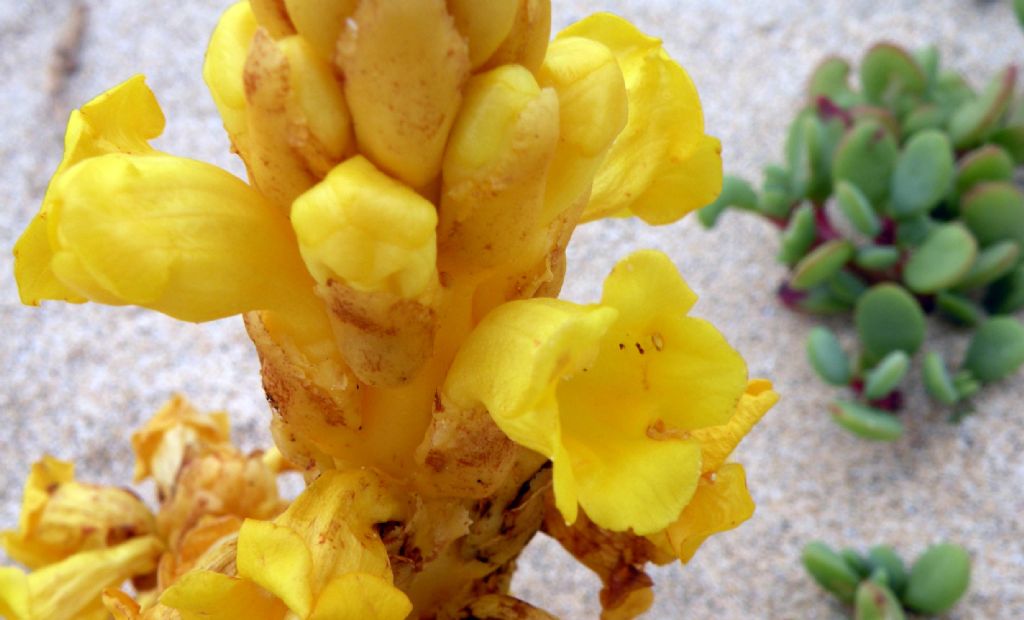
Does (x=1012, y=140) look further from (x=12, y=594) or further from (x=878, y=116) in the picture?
(x=12, y=594)

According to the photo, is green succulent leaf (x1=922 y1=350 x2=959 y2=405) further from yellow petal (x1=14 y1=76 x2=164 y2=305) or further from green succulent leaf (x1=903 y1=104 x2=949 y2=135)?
yellow petal (x1=14 y1=76 x2=164 y2=305)

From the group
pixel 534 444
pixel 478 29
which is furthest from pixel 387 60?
pixel 534 444

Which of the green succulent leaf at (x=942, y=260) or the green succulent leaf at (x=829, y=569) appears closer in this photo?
the green succulent leaf at (x=829, y=569)

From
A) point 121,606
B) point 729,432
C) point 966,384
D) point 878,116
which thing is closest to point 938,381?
point 966,384

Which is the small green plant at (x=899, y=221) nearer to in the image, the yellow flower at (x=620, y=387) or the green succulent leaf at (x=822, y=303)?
the green succulent leaf at (x=822, y=303)

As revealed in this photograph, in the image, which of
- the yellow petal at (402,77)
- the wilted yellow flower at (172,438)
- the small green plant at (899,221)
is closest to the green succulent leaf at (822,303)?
the small green plant at (899,221)

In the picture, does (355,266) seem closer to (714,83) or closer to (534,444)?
(534,444)

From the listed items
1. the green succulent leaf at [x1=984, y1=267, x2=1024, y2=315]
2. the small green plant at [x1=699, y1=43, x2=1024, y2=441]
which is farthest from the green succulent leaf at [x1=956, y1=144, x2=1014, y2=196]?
the green succulent leaf at [x1=984, y1=267, x2=1024, y2=315]

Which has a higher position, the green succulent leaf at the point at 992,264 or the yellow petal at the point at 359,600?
the yellow petal at the point at 359,600
